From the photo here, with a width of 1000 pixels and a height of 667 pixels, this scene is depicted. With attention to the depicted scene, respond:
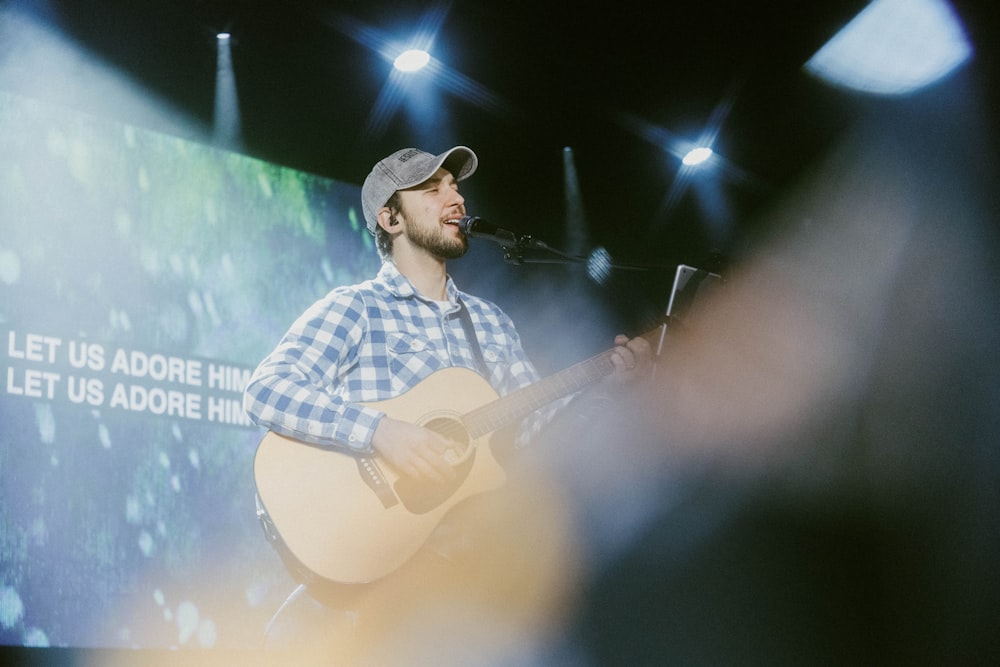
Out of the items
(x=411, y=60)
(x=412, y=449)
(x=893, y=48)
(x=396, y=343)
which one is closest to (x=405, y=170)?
(x=396, y=343)

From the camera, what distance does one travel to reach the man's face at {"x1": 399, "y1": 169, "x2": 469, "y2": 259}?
243 cm

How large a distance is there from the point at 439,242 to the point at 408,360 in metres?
0.37

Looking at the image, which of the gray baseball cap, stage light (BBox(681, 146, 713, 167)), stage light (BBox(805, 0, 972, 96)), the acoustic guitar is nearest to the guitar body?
the acoustic guitar

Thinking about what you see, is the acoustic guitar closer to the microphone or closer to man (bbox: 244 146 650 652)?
man (bbox: 244 146 650 652)

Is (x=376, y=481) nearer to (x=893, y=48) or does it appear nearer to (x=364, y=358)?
(x=364, y=358)

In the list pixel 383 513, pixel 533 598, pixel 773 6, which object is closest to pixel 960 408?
pixel 533 598

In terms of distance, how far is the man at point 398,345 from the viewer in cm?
198

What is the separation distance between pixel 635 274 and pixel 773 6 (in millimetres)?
1888

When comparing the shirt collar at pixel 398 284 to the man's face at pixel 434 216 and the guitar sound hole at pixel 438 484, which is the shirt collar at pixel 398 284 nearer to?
the man's face at pixel 434 216

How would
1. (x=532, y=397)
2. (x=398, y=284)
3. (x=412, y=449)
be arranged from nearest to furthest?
(x=412, y=449) → (x=532, y=397) → (x=398, y=284)

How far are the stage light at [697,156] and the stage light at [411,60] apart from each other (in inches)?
62.8

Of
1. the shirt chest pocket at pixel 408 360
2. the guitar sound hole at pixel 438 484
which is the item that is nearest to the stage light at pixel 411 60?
the shirt chest pocket at pixel 408 360

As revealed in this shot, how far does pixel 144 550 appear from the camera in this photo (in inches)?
123

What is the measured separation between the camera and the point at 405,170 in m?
2.46
